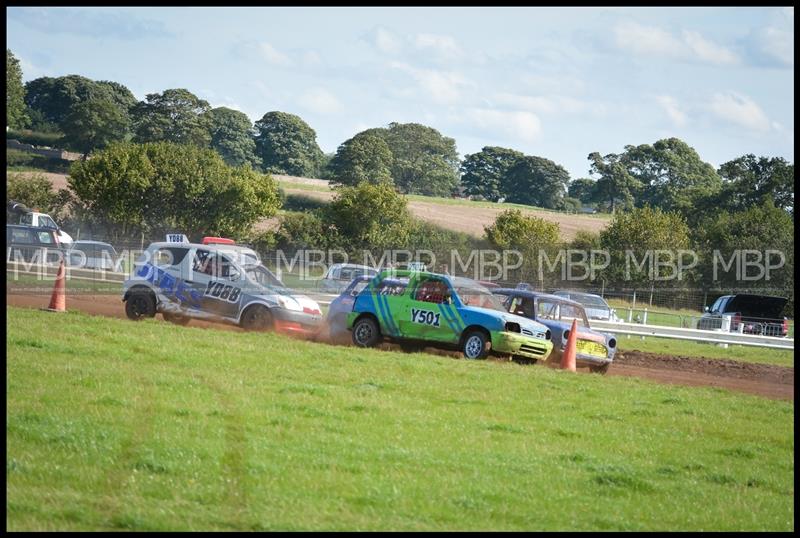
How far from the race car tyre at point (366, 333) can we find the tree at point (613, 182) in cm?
8532

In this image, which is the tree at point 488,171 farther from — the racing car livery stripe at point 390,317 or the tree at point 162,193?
the racing car livery stripe at point 390,317

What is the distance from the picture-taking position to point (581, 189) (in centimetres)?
11900

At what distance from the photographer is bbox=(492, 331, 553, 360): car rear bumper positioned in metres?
18.5

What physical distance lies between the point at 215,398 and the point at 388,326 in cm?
793

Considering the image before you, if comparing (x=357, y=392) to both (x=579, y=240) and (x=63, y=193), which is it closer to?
(x=579, y=240)

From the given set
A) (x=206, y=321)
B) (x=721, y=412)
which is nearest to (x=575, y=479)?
(x=721, y=412)

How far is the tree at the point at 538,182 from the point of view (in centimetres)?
10988

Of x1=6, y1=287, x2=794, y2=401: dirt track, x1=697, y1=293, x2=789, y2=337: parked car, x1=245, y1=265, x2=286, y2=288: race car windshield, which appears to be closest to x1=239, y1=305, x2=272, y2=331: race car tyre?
x1=6, y1=287, x2=794, y2=401: dirt track

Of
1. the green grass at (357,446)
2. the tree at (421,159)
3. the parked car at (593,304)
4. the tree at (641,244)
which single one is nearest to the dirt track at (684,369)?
the green grass at (357,446)

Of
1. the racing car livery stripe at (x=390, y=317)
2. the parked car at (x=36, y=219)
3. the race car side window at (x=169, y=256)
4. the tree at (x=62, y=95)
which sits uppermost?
the tree at (x=62, y=95)

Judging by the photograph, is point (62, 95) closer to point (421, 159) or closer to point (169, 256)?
point (421, 159)

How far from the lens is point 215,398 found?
1179 centimetres

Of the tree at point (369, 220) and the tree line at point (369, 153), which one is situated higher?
the tree line at point (369, 153)

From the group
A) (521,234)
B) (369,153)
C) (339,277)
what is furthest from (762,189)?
(339,277)
